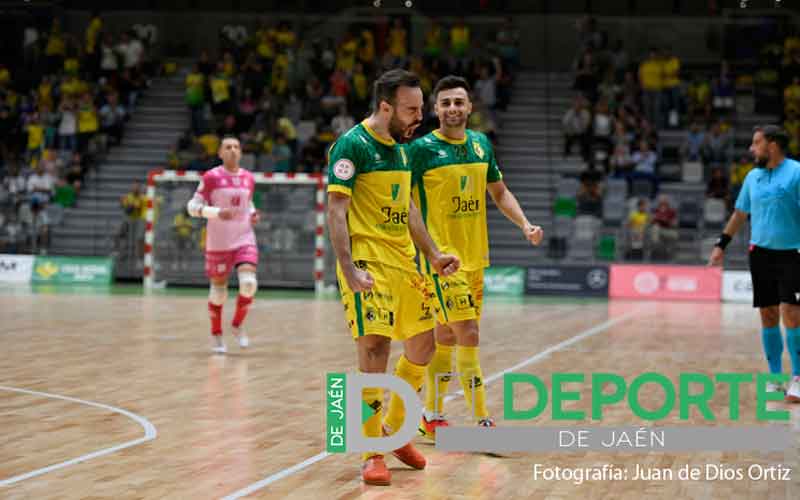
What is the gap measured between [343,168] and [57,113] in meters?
26.4

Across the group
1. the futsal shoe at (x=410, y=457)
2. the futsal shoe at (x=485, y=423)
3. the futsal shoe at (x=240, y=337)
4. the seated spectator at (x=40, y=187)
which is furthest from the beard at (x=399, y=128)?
the seated spectator at (x=40, y=187)

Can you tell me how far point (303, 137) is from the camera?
3044 cm

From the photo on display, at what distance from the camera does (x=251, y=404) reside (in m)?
9.89

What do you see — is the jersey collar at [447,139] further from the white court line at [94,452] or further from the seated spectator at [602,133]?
the seated spectator at [602,133]

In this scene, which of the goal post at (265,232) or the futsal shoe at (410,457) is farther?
the goal post at (265,232)

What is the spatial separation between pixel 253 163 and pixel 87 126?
4930mm

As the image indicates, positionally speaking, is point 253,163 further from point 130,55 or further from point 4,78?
point 4,78

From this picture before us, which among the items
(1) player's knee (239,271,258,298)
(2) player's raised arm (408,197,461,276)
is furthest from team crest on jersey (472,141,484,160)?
(1) player's knee (239,271,258,298)

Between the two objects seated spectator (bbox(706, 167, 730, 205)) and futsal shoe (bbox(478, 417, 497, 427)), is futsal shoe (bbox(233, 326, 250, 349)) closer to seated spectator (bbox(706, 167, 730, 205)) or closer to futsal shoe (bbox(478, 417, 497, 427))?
futsal shoe (bbox(478, 417, 497, 427))

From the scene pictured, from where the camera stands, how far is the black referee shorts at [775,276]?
417 inches

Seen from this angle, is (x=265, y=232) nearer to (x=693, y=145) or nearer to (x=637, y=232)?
(x=637, y=232)

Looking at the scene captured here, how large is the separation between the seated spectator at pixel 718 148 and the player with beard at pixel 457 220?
21226mm

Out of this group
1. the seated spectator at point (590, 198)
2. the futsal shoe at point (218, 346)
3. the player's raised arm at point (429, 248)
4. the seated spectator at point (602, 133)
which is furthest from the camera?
the seated spectator at point (602, 133)

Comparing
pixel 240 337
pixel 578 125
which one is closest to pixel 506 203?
pixel 240 337
